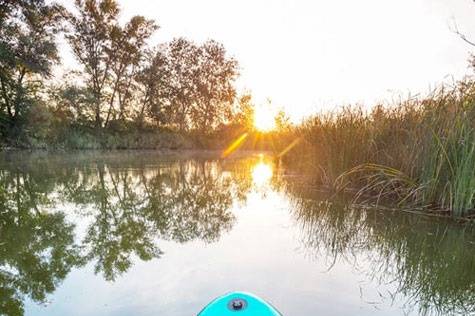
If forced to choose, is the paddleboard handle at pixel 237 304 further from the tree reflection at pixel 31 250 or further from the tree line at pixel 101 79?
the tree line at pixel 101 79

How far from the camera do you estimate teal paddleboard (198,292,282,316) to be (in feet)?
3.75

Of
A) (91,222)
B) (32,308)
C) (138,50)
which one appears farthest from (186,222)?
(138,50)

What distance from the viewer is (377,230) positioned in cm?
280

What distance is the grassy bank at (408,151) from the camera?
2898 millimetres

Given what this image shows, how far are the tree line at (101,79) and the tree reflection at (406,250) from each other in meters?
12.7

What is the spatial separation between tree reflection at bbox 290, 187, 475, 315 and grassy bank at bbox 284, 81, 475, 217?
1.22ft

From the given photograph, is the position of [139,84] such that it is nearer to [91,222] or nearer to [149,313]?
[91,222]

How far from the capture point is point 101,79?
59.9 ft

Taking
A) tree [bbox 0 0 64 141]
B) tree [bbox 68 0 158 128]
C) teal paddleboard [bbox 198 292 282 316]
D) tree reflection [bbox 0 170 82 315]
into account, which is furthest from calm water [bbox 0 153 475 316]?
tree [bbox 68 0 158 128]

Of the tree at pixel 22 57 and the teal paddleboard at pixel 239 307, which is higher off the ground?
the tree at pixel 22 57

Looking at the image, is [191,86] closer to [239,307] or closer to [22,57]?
[22,57]

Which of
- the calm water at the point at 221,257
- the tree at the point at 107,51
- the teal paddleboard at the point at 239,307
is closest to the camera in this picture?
the teal paddleboard at the point at 239,307

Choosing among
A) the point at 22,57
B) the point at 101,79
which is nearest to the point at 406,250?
the point at 22,57

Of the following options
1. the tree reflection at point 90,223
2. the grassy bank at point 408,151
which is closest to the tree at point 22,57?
the tree reflection at point 90,223
